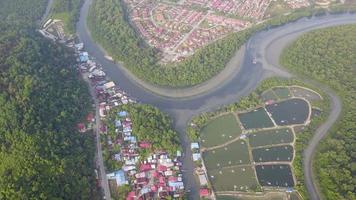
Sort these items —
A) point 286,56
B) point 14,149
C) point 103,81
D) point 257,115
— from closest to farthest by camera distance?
1. point 14,149
2. point 257,115
3. point 103,81
4. point 286,56

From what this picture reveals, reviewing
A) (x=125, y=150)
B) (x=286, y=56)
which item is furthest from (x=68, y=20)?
(x=286, y=56)

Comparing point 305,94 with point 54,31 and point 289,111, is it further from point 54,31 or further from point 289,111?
point 54,31

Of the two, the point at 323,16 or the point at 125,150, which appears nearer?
the point at 125,150

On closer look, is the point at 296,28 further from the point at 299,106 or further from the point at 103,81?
the point at 103,81

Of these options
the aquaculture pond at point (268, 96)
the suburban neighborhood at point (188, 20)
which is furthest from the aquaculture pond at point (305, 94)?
the suburban neighborhood at point (188, 20)

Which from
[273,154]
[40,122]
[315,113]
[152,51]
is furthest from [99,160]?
[315,113]
